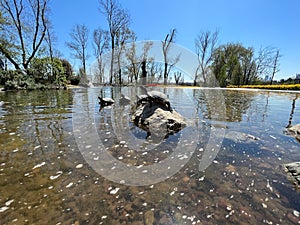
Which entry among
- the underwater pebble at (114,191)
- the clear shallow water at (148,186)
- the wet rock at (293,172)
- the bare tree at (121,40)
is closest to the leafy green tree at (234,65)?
the bare tree at (121,40)

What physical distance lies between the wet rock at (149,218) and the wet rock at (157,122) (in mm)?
2141

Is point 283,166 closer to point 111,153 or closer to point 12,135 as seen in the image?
point 111,153

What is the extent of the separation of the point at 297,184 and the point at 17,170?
4032 mm

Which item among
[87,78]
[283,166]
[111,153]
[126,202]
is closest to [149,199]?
[126,202]

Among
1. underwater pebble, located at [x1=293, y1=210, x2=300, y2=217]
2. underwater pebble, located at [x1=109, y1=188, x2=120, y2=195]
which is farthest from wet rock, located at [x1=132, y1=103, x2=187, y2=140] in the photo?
underwater pebble, located at [x1=293, y1=210, x2=300, y2=217]

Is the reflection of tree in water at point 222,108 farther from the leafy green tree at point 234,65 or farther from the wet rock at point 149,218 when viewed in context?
the leafy green tree at point 234,65

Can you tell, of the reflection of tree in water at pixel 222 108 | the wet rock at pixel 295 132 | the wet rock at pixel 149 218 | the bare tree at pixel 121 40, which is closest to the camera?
the wet rock at pixel 149 218

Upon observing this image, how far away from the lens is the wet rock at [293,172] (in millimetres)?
2144

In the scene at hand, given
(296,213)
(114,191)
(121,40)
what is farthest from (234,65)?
(114,191)

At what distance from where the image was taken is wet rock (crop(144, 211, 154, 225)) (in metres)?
1.56

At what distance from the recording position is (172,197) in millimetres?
1901

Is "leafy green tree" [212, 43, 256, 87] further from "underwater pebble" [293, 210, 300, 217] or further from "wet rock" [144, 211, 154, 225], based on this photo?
"wet rock" [144, 211, 154, 225]

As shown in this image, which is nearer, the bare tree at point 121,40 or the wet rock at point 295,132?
the wet rock at point 295,132

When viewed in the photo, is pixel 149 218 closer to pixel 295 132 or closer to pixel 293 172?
pixel 293 172
